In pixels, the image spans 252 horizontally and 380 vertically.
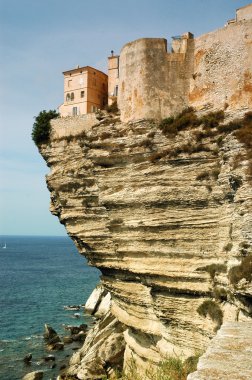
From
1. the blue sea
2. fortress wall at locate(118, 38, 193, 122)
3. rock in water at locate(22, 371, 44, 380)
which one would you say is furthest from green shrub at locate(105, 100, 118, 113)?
the blue sea

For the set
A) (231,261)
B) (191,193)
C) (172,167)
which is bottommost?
(231,261)

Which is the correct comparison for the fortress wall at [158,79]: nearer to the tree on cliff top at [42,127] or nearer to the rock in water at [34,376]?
the tree on cliff top at [42,127]

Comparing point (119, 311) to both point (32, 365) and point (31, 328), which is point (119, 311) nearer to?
point (32, 365)

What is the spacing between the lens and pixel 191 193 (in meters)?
22.1

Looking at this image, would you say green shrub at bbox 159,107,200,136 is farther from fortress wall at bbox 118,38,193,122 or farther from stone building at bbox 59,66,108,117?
stone building at bbox 59,66,108,117

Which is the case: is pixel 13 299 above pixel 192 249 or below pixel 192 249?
below

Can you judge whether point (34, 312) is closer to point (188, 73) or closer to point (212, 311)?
point (212, 311)

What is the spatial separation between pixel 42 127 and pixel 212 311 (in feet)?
58.9

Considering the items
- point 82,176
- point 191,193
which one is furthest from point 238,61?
point 82,176

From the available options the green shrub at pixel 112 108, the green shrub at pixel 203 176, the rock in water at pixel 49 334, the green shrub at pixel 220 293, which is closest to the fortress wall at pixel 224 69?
the green shrub at pixel 203 176

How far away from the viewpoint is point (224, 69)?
77.9ft

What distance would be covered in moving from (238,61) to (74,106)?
1302 cm

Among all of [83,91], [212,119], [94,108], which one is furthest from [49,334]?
[212,119]

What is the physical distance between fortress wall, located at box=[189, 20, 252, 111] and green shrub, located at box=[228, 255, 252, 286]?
27.6 feet
